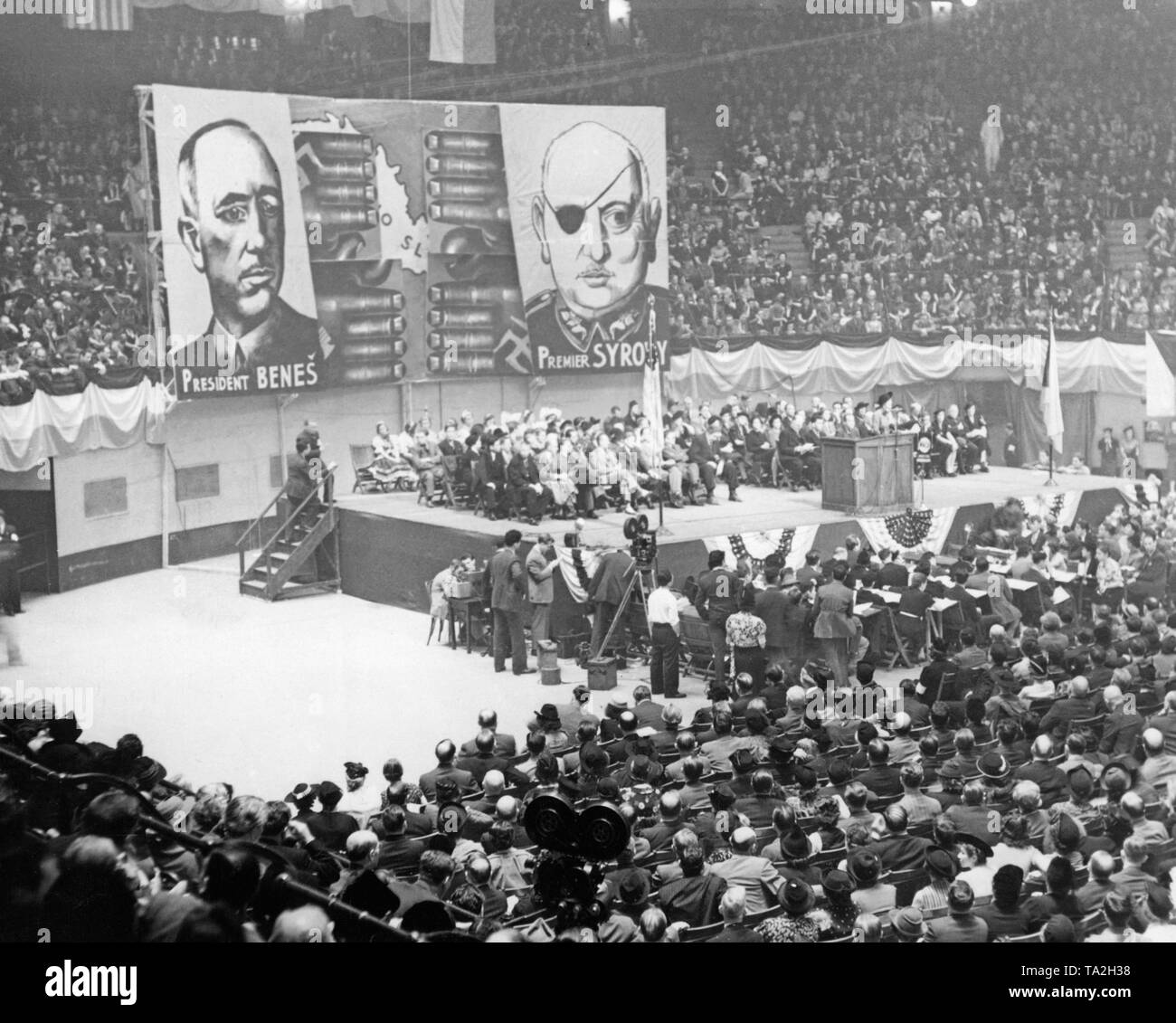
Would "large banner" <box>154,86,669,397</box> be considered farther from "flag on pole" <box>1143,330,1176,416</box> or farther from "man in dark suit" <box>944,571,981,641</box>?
"man in dark suit" <box>944,571,981,641</box>

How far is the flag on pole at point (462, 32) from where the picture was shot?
2347cm

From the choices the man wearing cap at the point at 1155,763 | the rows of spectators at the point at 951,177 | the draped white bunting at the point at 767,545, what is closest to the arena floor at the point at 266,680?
the draped white bunting at the point at 767,545

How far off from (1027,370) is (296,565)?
14346 mm

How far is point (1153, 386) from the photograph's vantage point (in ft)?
80.7

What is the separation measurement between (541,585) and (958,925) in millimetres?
8961

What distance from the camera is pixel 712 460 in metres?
21.0

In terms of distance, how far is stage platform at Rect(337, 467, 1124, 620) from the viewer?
1786cm

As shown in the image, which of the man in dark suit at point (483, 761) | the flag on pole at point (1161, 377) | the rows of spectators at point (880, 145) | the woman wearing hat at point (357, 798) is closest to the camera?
the woman wearing hat at point (357, 798)

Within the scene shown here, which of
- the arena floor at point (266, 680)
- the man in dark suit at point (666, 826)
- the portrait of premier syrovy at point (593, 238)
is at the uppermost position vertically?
the portrait of premier syrovy at point (593, 238)

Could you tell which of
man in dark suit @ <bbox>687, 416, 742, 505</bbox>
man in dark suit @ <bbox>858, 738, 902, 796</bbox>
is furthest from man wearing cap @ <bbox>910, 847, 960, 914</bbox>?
man in dark suit @ <bbox>687, 416, 742, 505</bbox>

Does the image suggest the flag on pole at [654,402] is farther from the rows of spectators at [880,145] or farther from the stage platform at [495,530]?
the rows of spectators at [880,145]

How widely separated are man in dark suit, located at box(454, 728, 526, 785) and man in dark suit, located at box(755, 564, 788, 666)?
4877mm

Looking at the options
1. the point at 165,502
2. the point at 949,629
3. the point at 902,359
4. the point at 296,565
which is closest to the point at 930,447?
the point at 902,359

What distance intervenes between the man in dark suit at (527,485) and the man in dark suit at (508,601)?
2.46 metres
